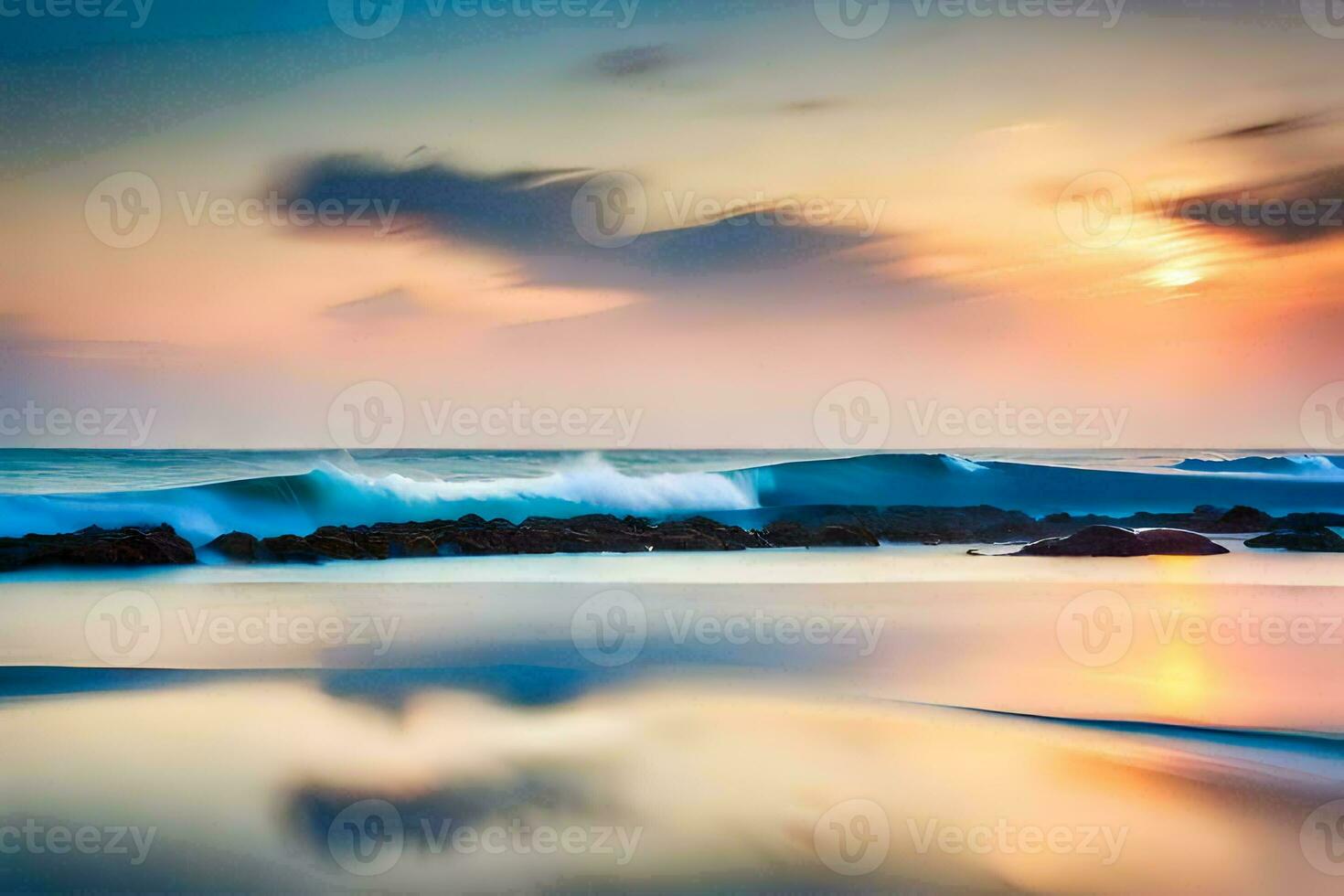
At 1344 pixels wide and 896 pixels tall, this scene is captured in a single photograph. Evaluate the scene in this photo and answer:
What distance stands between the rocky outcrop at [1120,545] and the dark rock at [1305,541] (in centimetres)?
71

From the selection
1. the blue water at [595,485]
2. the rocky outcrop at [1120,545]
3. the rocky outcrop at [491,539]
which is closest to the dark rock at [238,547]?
the rocky outcrop at [491,539]

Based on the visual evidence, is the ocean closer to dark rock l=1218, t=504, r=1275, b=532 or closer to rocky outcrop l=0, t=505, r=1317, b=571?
rocky outcrop l=0, t=505, r=1317, b=571

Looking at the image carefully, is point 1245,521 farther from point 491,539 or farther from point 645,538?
point 491,539

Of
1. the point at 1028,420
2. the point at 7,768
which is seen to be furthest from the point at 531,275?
the point at 7,768

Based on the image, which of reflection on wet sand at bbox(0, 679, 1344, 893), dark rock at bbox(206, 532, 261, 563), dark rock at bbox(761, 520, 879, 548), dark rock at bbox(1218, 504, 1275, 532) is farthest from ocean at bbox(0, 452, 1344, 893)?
dark rock at bbox(1218, 504, 1275, 532)

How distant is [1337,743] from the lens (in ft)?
11.9

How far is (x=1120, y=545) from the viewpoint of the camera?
8.83 meters

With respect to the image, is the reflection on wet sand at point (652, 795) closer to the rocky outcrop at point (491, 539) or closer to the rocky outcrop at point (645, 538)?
the rocky outcrop at point (645, 538)

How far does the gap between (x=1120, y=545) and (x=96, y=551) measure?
811cm

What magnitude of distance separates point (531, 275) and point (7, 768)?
6.74 m

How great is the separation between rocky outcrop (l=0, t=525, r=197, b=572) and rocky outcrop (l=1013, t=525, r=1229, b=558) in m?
6.85

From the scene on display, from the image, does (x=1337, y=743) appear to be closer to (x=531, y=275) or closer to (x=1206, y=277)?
(x=1206, y=277)

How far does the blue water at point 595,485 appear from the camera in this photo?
37.9ft

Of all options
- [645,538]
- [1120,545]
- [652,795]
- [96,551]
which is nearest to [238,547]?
[96,551]
